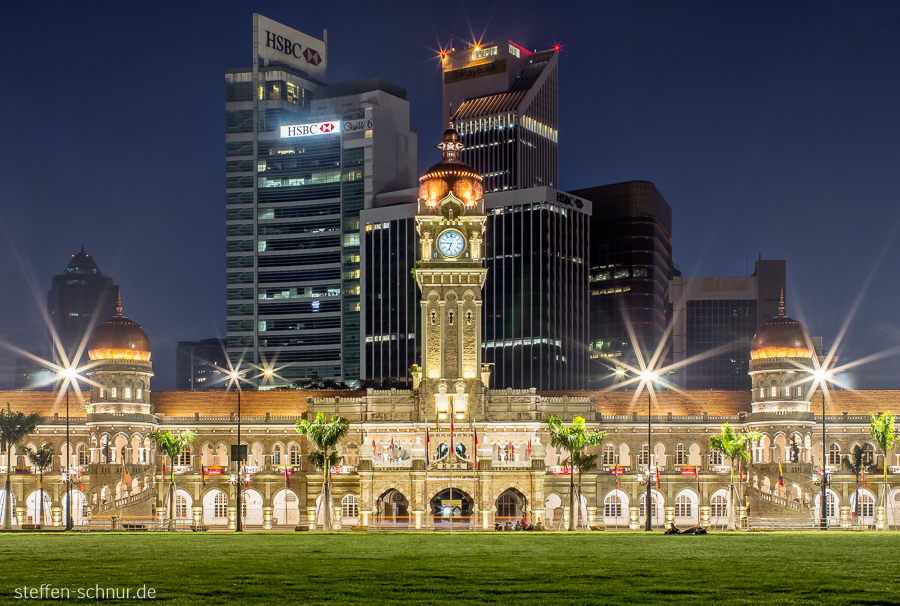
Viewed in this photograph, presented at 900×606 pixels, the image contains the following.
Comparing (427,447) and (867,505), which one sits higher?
(427,447)

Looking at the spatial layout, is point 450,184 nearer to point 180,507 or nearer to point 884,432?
point 180,507

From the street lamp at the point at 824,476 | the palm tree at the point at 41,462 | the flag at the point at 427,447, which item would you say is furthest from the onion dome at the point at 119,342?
the street lamp at the point at 824,476

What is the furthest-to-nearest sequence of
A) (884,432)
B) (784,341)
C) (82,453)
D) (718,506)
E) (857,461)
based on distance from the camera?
(82,453) → (784,341) → (718,506) → (884,432) → (857,461)

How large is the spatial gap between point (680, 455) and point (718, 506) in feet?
42.8

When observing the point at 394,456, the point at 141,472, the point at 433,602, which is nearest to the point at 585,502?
the point at 394,456

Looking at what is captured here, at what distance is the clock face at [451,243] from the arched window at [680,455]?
32112mm

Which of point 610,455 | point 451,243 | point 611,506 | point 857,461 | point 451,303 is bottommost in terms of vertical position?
point 611,506

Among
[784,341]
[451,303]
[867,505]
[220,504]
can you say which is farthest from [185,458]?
[867,505]

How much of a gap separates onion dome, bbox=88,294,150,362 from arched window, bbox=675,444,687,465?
2284 inches

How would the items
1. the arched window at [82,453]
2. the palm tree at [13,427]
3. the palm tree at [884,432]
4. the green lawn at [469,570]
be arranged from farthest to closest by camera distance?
the arched window at [82,453]
the palm tree at [13,427]
the palm tree at [884,432]
the green lawn at [469,570]

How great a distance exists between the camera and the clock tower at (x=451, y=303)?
12675cm

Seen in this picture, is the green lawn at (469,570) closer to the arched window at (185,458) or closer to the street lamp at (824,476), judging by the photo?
the street lamp at (824,476)

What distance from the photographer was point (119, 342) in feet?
412

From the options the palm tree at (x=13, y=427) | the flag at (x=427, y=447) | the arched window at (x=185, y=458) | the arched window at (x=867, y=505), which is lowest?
the arched window at (x=867, y=505)
